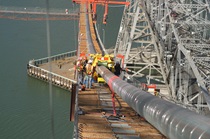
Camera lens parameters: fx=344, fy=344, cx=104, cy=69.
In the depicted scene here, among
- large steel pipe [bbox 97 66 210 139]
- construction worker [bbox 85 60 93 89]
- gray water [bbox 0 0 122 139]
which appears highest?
large steel pipe [bbox 97 66 210 139]

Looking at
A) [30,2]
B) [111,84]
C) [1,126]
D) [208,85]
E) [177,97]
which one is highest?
[30,2]

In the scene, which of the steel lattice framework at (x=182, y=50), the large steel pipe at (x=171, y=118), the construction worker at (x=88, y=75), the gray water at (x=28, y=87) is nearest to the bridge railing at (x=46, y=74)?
the gray water at (x=28, y=87)

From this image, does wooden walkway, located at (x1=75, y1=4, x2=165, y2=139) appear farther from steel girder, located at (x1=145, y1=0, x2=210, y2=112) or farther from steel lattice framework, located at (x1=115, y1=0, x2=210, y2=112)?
steel girder, located at (x1=145, y1=0, x2=210, y2=112)

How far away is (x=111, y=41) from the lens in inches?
1690

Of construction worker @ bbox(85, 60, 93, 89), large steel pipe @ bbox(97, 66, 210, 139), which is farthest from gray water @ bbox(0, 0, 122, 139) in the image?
large steel pipe @ bbox(97, 66, 210, 139)

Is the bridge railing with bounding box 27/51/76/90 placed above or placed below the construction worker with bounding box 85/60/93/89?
below

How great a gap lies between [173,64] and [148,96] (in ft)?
41.8

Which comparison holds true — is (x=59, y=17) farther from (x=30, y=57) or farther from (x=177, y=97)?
(x=177, y=97)

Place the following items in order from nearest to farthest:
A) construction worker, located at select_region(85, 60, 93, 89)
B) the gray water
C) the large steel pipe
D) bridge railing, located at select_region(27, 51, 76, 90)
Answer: the large steel pipe
construction worker, located at select_region(85, 60, 93, 89)
the gray water
bridge railing, located at select_region(27, 51, 76, 90)

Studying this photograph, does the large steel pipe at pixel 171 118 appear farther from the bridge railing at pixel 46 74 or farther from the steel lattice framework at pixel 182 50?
the bridge railing at pixel 46 74

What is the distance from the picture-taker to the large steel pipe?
4.01 meters

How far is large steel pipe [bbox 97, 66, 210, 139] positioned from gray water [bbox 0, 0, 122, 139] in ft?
44.2

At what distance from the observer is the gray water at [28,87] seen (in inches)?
812

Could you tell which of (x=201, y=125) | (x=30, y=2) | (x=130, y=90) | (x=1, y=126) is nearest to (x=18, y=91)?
(x=1, y=126)
